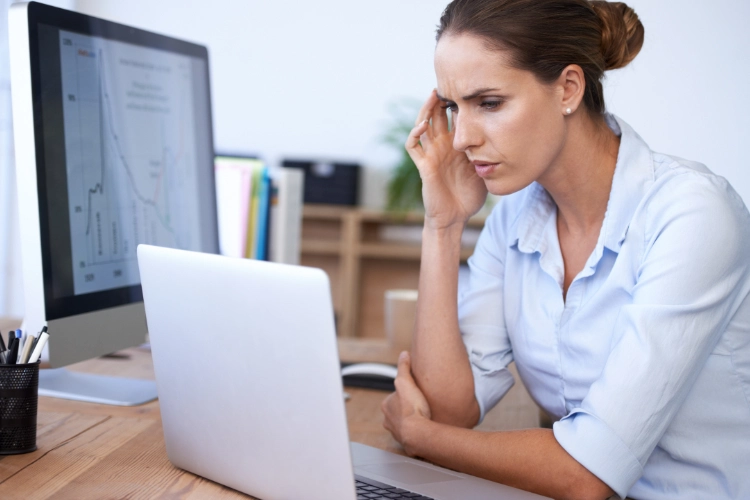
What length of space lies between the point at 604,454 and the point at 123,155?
32.7 inches

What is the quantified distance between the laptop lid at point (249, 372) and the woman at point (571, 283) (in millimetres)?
315

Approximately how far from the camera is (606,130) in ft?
4.03

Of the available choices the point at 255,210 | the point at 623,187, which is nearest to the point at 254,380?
the point at 623,187

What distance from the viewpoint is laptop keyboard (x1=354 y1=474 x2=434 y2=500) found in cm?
80

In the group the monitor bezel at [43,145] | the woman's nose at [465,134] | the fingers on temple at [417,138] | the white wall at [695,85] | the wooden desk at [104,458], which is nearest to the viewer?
the wooden desk at [104,458]

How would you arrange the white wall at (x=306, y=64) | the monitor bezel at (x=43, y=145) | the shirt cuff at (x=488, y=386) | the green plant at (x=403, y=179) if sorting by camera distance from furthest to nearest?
the white wall at (x=306, y=64) → the green plant at (x=403, y=179) → the shirt cuff at (x=488, y=386) → the monitor bezel at (x=43, y=145)

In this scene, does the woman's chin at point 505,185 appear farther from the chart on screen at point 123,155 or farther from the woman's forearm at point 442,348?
the chart on screen at point 123,155

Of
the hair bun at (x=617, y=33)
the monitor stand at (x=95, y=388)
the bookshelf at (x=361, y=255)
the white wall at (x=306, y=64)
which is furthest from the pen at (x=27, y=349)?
the white wall at (x=306, y=64)

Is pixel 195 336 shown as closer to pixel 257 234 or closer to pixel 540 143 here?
pixel 540 143

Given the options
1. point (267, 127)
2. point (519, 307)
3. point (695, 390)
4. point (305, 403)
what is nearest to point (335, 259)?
point (267, 127)

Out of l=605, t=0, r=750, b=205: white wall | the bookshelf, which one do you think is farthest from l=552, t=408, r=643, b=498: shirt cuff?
the bookshelf

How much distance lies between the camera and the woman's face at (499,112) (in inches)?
42.7

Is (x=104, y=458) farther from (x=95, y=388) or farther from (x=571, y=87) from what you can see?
(x=571, y=87)

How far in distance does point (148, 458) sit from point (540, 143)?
683 mm
